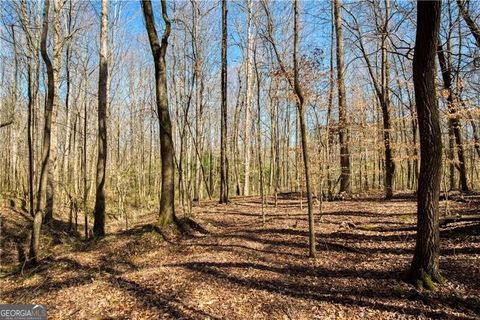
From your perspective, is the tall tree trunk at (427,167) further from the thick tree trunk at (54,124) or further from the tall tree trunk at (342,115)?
the thick tree trunk at (54,124)

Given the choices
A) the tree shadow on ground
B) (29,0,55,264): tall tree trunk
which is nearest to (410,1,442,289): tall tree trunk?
the tree shadow on ground

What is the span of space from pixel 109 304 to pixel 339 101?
11.2 meters

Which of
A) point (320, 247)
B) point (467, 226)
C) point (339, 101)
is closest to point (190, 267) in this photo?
point (320, 247)

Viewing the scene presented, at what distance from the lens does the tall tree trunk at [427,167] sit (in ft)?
14.1

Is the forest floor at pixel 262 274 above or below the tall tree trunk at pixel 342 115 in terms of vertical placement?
below

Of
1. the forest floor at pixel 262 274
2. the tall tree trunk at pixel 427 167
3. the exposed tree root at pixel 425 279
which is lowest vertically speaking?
the forest floor at pixel 262 274

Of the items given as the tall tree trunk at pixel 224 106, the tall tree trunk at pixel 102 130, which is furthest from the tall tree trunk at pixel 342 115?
the tall tree trunk at pixel 102 130

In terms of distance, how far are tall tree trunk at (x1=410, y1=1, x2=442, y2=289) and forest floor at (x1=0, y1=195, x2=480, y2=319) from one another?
1.11 feet

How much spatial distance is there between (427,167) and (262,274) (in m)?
3.14

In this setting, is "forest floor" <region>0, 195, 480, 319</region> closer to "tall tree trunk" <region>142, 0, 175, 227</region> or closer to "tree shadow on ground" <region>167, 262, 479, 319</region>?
"tree shadow on ground" <region>167, 262, 479, 319</region>

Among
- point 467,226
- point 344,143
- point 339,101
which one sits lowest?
point 467,226

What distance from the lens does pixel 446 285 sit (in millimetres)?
4434

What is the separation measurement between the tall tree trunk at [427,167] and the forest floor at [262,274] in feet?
1.11

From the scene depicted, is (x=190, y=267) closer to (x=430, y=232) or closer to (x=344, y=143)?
(x=430, y=232)
